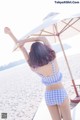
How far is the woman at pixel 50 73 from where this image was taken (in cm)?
343

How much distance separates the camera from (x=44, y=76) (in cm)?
356

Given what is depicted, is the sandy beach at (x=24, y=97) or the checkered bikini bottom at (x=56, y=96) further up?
→ the checkered bikini bottom at (x=56, y=96)

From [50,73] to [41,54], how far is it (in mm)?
244

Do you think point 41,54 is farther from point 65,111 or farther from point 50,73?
point 65,111

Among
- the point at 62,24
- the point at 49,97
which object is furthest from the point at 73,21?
the point at 49,97

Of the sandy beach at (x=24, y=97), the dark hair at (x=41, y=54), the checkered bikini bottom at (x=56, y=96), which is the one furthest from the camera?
the sandy beach at (x=24, y=97)

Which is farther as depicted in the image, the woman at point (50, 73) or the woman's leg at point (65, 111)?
the woman's leg at point (65, 111)

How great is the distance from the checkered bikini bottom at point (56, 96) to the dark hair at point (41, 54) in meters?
0.37

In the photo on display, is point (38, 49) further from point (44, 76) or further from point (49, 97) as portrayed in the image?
point (49, 97)

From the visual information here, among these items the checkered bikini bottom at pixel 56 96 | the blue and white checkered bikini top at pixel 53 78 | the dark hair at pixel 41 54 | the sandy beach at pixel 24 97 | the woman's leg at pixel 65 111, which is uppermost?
the dark hair at pixel 41 54

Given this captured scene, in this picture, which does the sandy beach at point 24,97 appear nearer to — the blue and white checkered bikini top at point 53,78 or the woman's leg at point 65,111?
the woman's leg at point 65,111

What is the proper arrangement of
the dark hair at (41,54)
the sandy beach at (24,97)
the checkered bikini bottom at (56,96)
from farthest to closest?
the sandy beach at (24,97), the checkered bikini bottom at (56,96), the dark hair at (41,54)

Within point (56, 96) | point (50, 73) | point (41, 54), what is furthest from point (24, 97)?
point (41, 54)

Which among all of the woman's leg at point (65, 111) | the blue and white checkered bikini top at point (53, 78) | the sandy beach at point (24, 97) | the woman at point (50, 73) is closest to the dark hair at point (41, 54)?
the woman at point (50, 73)
